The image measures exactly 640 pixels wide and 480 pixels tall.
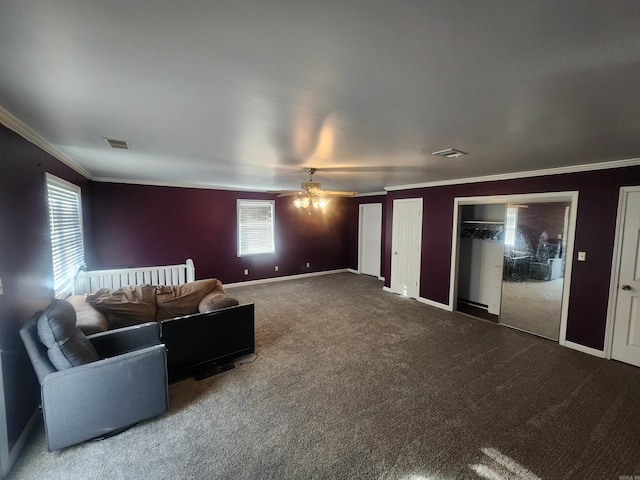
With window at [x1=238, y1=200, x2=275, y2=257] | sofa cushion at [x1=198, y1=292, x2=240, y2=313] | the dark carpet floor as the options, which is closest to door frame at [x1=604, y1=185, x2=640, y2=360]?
the dark carpet floor

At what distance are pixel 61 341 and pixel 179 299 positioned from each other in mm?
1445

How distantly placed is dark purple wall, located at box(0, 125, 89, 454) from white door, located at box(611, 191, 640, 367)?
18.8ft

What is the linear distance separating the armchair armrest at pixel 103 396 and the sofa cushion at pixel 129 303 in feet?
3.54

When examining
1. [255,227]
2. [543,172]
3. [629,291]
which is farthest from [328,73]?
[255,227]

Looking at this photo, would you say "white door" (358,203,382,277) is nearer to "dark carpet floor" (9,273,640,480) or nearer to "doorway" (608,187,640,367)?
"dark carpet floor" (9,273,640,480)

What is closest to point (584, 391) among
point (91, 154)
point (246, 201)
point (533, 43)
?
point (533, 43)

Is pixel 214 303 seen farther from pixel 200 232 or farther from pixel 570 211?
pixel 570 211

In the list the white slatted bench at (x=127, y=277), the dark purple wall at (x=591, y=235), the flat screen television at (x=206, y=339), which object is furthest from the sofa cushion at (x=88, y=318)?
the dark purple wall at (x=591, y=235)

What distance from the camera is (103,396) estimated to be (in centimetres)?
201

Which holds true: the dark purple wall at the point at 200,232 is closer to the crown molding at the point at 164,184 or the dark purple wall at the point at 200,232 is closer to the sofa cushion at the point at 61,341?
the crown molding at the point at 164,184

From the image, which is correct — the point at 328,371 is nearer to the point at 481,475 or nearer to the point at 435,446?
the point at 435,446

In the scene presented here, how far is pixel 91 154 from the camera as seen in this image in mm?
3160

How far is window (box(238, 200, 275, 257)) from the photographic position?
6504 mm

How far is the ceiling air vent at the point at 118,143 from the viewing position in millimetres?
2570
